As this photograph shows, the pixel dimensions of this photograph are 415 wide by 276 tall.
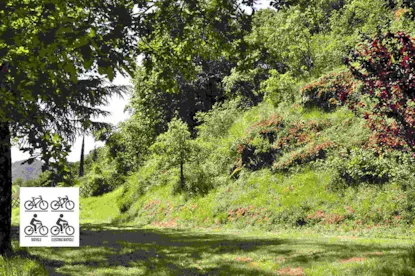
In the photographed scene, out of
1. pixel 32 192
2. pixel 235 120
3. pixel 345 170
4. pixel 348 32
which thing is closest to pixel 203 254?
pixel 32 192

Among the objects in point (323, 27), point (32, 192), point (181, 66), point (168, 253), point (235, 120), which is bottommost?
point (168, 253)

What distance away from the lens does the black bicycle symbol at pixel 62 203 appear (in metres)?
11.2

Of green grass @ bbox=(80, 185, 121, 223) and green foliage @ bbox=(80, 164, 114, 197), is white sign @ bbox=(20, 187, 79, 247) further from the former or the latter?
green foliage @ bbox=(80, 164, 114, 197)

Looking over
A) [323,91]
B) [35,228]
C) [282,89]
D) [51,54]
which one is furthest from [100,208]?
[51,54]

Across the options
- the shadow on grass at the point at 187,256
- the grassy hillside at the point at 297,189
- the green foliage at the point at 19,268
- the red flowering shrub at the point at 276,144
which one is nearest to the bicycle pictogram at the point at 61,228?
the shadow on grass at the point at 187,256

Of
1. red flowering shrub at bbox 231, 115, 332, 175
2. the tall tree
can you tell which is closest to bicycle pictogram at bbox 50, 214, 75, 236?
the tall tree

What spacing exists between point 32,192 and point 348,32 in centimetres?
4447

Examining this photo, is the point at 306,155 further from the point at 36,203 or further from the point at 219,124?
the point at 36,203

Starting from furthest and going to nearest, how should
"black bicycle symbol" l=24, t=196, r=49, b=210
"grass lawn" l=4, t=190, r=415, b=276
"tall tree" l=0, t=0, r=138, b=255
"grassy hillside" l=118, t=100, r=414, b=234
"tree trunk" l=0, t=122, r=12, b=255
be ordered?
"grassy hillside" l=118, t=100, r=414, b=234
"tree trunk" l=0, t=122, r=12, b=255
"black bicycle symbol" l=24, t=196, r=49, b=210
"grass lawn" l=4, t=190, r=415, b=276
"tall tree" l=0, t=0, r=138, b=255

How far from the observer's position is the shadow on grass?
9922 mm

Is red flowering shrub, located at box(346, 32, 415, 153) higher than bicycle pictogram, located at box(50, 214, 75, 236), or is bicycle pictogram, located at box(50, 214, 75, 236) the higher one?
red flowering shrub, located at box(346, 32, 415, 153)

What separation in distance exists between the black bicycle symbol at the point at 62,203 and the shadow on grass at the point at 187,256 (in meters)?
1.59

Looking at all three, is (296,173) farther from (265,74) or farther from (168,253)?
(265,74)

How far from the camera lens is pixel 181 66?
8.36 metres
